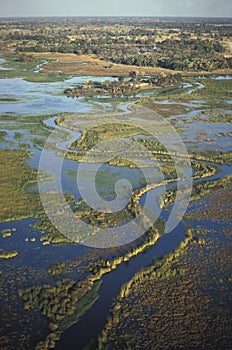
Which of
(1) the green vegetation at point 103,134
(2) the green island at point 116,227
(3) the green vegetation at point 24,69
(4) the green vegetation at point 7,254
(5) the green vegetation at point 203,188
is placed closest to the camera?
(2) the green island at point 116,227

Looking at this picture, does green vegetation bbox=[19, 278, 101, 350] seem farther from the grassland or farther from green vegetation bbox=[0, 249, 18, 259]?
green vegetation bbox=[0, 249, 18, 259]

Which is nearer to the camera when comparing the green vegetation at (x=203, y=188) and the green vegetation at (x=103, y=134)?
the green vegetation at (x=203, y=188)

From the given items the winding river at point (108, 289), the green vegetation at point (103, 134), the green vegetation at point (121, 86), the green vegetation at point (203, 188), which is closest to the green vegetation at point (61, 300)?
the winding river at point (108, 289)

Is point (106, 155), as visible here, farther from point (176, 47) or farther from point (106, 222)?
point (176, 47)

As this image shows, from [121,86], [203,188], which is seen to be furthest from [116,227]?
[121,86]

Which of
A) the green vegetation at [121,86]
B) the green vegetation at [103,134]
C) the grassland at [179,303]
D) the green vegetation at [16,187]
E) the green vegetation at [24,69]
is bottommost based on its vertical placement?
the grassland at [179,303]

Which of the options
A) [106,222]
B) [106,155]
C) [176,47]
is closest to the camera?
[106,222]

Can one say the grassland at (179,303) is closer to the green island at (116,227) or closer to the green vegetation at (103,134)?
the green island at (116,227)

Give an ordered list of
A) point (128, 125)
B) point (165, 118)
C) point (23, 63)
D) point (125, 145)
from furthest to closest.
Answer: point (23, 63) → point (165, 118) → point (128, 125) → point (125, 145)

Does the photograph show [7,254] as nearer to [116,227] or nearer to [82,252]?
[82,252]

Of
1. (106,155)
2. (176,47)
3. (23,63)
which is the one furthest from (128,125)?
(176,47)

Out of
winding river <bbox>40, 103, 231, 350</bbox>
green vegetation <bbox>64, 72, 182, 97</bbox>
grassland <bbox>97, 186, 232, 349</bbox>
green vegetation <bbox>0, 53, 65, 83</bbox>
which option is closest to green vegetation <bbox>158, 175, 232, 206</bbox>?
winding river <bbox>40, 103, 231, 350</bbox>
